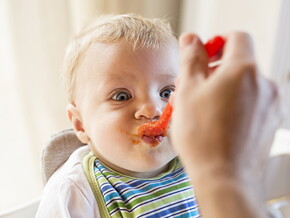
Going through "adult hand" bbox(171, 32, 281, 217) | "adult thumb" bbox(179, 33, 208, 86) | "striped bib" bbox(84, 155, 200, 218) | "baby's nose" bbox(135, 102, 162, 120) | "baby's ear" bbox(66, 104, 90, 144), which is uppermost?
"adult thumb" bbox(179, 33, 208, 86)

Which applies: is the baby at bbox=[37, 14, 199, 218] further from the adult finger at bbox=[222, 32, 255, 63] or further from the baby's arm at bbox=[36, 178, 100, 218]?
the adult finger at bbox=[222, 32, 255, 63]

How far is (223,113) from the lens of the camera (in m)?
0.39

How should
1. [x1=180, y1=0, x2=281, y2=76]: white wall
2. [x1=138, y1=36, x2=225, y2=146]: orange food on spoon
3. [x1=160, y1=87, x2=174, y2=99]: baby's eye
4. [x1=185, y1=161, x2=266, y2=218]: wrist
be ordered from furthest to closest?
[x1=180, y1=0, x2=281, y2=76]: white wall
[x1=160, y1=87, x2=174, y2=99]: baby's eye
[x1=138, y1=36, x2=225, y2=146]: orange food on spoon
[x1=185, y1=161, x2=266, y2=218]: wrist

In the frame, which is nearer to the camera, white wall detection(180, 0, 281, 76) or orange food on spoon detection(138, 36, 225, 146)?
orange food on spoon detection(138, 36, 225, 146)

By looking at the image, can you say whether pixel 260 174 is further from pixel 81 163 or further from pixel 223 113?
pixel 81 163

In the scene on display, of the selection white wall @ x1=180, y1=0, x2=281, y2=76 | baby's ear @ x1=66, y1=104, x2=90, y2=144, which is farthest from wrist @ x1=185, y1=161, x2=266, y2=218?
white wall @ x1=180, y1=0, x2=281, y2=76

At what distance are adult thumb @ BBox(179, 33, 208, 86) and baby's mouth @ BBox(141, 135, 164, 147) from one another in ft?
0.95

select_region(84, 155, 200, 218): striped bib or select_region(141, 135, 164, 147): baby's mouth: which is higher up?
select_region(141, 135, 164, 147): baby's mouth

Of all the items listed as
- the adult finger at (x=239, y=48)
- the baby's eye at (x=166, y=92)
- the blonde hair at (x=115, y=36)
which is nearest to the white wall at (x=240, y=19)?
the blonde hair at (x=115, y=36)

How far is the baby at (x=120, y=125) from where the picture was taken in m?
0.72

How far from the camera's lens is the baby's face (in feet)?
2.37

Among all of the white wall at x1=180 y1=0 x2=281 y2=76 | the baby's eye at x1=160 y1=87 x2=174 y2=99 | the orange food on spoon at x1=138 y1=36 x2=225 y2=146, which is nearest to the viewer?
the orange food on spoon at x1=138 y1=36 x2=225 y2=146

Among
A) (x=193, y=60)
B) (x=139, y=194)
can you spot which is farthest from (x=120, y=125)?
(x=193, y=60)

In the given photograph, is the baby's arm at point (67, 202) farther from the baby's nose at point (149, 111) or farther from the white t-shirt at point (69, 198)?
the baby's nose at point (149, 111)
